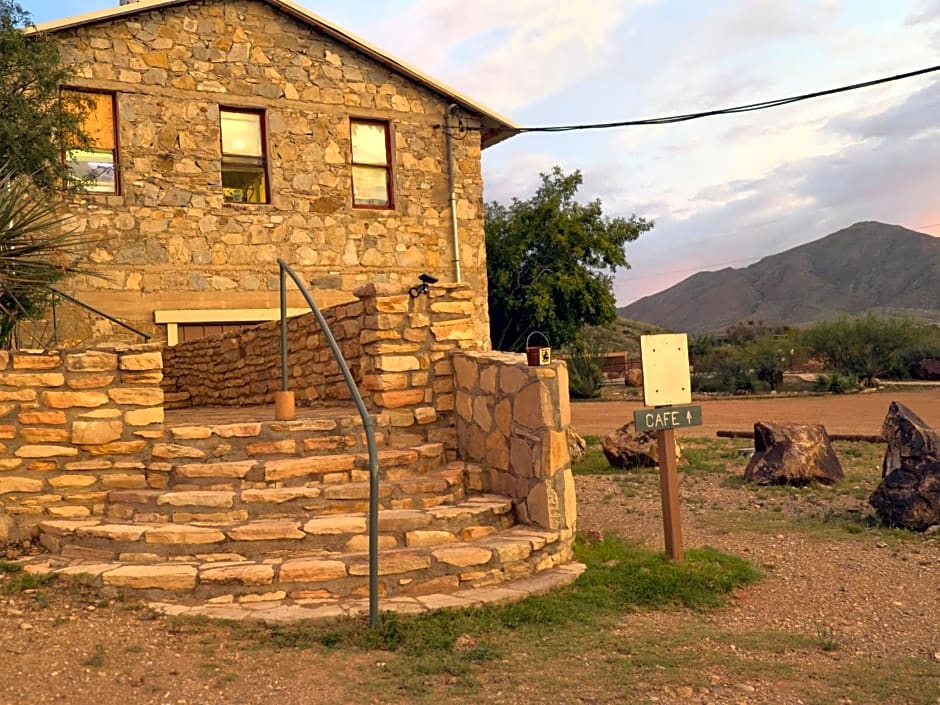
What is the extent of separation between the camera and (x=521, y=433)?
18.6ft

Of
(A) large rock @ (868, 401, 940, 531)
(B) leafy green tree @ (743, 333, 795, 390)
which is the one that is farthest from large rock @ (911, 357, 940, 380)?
(A) large rock @ (868, 401, 940, 531)

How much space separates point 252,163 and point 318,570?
8174 mm

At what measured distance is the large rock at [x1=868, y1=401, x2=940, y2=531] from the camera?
6.49 m

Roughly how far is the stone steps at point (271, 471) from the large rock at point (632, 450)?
14.7 ft

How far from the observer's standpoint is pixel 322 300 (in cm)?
1177

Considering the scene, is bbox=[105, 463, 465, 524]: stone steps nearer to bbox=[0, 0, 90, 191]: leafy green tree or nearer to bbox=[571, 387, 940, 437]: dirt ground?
bbox=[0, 0, 90, 191]: leafy green tree

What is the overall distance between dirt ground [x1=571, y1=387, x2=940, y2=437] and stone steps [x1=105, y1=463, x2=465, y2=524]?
7895 mm

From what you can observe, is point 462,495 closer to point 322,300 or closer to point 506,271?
point 322,300

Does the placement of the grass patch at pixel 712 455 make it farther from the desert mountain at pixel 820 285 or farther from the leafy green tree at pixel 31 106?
the desert mountain at pixel 820 285

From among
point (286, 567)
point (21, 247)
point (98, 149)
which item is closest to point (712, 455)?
point (286, 567)

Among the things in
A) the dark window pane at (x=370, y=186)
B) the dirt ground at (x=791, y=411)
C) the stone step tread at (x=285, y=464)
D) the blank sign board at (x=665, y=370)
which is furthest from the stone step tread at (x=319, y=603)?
the dirt ground at (x=791, y=411)

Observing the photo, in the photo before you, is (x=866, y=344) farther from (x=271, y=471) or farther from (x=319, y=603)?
(x=319, y=603)

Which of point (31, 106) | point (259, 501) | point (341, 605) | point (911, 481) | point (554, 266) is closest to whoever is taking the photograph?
A: point (341, 605)

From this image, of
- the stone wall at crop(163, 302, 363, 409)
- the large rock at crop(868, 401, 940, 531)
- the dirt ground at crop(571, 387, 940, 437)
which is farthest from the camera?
the dirt ground at crop(571, 387, 940, 437)
